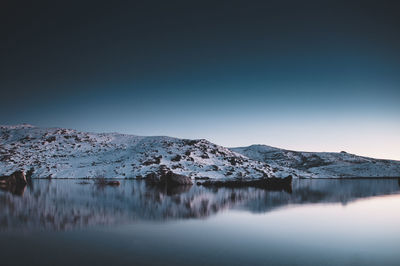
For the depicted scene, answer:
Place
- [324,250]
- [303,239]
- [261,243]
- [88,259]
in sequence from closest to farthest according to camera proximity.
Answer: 1. [88,259]
2. [324,250]
3. [261,243]
4. [303,239]

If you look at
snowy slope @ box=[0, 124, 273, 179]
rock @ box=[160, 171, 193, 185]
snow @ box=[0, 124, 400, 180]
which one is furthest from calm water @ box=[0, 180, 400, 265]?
snowy slope @ box=[0, 124, 273, 179]

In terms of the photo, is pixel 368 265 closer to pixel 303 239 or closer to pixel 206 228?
pixel 303 239

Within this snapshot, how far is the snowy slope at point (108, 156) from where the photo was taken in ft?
389

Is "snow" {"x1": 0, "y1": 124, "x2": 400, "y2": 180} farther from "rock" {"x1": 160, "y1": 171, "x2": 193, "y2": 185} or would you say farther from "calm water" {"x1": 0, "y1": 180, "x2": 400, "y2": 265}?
"calm water" {"x1": 0, "y1": 180, "x2": 400, "y2": 265}

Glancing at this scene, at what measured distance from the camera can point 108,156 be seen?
468 feet

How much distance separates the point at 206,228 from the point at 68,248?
29.4ft

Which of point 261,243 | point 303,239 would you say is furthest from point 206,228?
point 303,239

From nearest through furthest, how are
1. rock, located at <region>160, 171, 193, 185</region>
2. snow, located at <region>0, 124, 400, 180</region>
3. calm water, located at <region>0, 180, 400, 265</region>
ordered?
calm water, located at <region>0, 180, 400, 265</region>, rock, located at <region>160, 171, 193, 185</region>, snow, located at <region>0, 124, 400, 180</region>

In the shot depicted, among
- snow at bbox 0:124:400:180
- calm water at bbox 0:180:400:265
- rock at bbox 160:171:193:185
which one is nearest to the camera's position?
calm water at bbox 0:180:400:265

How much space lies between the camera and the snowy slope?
11856 cm

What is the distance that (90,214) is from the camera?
2353 cm

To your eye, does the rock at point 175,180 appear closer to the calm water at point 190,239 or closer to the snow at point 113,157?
the snow at point 113,157

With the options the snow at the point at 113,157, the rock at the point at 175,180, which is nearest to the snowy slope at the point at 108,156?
the snow at the point at 113,157

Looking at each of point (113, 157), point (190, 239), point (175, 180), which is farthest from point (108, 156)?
point (190, 239)
